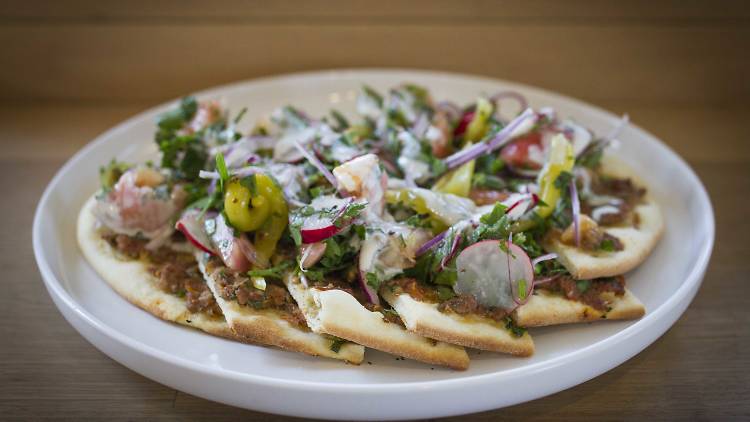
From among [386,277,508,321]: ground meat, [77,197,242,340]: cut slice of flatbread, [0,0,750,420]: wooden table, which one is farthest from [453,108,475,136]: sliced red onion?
[77,197,242,340]: cut slice of flatbread

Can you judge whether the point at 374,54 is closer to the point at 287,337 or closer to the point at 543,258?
the point at 543,258

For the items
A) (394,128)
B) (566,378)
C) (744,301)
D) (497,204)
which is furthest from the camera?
(394,128)

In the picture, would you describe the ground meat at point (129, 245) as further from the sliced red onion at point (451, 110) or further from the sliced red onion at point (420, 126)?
the sliced red onion at point (451, 110)

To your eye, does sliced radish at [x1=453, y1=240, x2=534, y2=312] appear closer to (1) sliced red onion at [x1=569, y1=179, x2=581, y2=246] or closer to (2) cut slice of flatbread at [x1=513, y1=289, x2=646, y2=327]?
(2) cut slice of flatbread at [x1=513, y1=289, x2=646, y2=327]

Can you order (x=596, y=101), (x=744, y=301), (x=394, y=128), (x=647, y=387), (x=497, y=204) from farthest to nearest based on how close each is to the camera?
(x=596, y=101)
(x=394, y=128)
(x=744, y=301)
(x=497, y=204)
(x=647, y=387)

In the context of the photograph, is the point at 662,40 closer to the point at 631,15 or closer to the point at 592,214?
the point at 631,15

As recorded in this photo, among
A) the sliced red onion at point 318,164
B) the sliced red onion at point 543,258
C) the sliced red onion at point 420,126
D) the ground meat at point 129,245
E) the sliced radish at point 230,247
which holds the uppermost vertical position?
the sliced red onion at point 318,164

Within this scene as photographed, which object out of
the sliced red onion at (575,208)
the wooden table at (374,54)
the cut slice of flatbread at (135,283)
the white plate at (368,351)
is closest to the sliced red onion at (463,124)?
the sliced red onion at (575,208)

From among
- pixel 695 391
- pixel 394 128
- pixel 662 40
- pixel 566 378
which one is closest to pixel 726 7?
pixel 662 40
